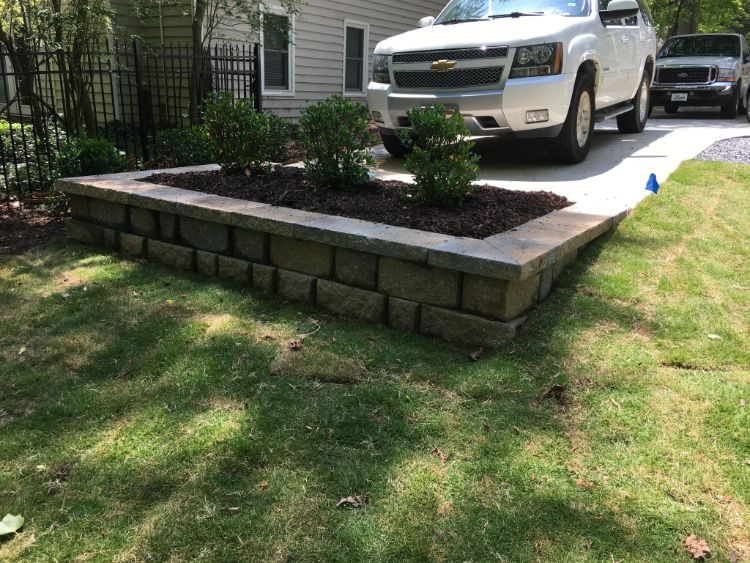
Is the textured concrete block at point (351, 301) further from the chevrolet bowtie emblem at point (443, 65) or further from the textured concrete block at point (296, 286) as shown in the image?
the chevrolet bowtie emblem at point (443, 65)

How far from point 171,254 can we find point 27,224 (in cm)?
209

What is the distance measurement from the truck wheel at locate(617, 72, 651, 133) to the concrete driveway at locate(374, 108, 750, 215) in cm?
17

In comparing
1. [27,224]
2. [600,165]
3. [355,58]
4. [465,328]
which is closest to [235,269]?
[465,328]

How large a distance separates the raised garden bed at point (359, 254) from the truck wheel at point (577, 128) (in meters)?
2.10

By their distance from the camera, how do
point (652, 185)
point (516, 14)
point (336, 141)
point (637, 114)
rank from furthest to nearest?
1. point (637, 114)
2. point (516, 14)
3. point (652, 185)
4. point (336, 141)

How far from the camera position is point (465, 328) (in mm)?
3168

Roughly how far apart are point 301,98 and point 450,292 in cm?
1004

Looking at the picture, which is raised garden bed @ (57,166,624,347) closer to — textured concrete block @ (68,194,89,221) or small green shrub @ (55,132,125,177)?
textured concrete block @ (68,194,89,221)

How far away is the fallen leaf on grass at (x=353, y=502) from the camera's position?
2102 millimetres

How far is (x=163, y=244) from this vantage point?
438 centimetres

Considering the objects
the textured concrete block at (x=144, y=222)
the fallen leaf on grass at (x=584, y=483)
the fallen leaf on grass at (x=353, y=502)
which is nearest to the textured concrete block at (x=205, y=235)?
the textured concrete block at (x=144, y=222)

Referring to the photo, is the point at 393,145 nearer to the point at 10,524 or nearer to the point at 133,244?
the point at 133,244

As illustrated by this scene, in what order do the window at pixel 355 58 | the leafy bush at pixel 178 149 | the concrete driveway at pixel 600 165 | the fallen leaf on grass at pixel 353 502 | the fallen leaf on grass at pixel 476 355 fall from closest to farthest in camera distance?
the fallen leaf on grass at pixel 353 502
the fallen leaf on grass at pixel 476 355
the concrete driveway at pixel 600 165
the leafy bush at pixel 178 149
the window at pixel 355 58

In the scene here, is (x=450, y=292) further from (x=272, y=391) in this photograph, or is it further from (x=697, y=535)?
(x=697, y=535)
